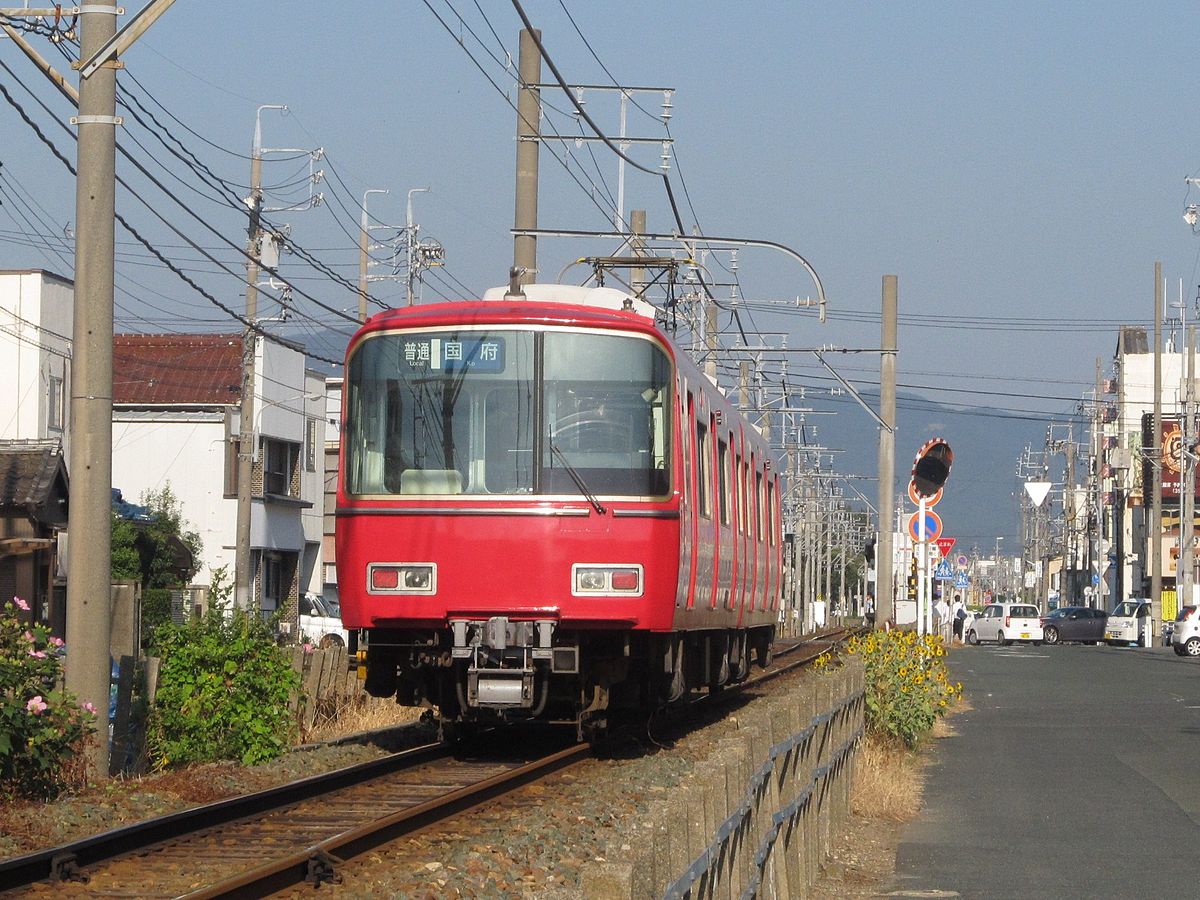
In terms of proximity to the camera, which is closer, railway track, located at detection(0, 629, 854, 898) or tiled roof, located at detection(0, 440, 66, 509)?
railway track, located at detection(0, 629, 854, 898)

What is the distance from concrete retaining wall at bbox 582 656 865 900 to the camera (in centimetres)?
488

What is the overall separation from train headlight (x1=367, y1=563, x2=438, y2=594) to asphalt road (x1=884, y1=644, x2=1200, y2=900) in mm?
3436

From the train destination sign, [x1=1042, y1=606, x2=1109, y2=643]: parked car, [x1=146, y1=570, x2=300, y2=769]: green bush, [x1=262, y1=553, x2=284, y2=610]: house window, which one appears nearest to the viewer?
the train destination sign

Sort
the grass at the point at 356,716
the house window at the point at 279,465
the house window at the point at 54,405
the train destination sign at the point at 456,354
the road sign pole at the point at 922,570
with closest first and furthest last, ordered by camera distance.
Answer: the train destination sign at the point at 456,354, the grass at the point at 356,716, the road sign pole at the point at 922,570, the house window at the point at 54,405, the house window at the point at 279,465

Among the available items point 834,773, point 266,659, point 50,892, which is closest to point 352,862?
point 50,892

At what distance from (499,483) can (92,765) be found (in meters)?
3.09

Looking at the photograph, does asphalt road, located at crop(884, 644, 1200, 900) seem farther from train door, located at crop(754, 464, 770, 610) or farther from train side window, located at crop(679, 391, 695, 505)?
train side window, located at crop(679, 391, 695, 505)

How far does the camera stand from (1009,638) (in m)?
55.8

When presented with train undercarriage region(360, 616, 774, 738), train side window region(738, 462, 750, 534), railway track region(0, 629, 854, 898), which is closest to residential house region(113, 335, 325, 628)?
train side window region(738, 462, 750, 534)

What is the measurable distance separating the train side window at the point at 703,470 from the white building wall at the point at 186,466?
33.6 meters

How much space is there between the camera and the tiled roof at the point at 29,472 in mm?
27297

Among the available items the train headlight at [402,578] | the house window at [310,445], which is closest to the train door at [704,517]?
the train headlight at [402,578]

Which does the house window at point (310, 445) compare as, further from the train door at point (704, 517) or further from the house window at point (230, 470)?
the train door at point (704, 517)

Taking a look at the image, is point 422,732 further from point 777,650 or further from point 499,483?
point 777,650
